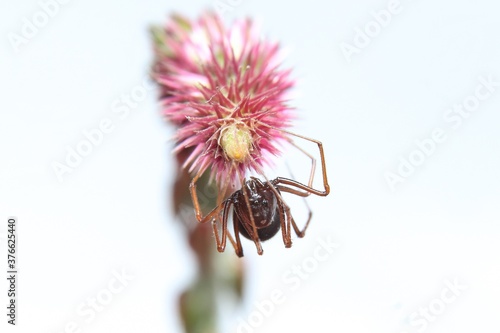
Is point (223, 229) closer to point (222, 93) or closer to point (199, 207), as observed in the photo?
point (199, 207)

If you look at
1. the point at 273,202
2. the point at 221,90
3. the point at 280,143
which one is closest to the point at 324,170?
the point at 273,202

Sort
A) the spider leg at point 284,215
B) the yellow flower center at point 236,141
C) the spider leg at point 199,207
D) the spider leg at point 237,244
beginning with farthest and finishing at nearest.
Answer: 1. the spider leg at point 237,244
2. the spider leg at point 284,215
3. the spider leg at point 199,207
4. the yellow flower center at point 236,141

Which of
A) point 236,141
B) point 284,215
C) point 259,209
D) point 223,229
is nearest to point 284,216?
point 284,215

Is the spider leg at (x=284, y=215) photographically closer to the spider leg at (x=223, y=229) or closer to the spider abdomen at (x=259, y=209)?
the spider abdomen at (x=259, y=209)

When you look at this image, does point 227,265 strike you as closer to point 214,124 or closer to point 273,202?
point 273,202

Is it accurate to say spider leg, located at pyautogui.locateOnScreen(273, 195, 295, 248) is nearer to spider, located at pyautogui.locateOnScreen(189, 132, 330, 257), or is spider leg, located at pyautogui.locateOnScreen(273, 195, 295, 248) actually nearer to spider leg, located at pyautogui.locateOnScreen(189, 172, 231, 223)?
spider, located at pyautogui.locateOnScreen(189, 132, 330, 257)

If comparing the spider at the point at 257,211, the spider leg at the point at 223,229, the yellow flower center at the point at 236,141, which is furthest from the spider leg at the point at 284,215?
the yellow flower center at the point at 236,141
